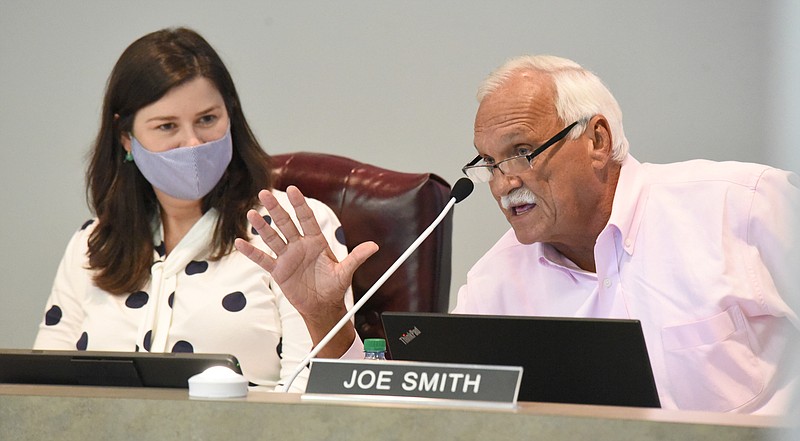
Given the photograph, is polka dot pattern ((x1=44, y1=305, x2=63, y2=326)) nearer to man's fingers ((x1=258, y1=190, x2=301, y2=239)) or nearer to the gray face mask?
the gray face mask

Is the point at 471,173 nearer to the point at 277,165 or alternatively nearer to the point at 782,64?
the point at 277,165

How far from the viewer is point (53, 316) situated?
90.4 inches

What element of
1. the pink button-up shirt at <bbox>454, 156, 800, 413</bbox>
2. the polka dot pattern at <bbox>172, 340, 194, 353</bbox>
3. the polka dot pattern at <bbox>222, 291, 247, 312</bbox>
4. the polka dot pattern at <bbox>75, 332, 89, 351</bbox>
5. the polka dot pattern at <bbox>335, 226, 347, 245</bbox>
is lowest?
the polka dot pattern at <bbox>75, 332, 89, 351</bbox>

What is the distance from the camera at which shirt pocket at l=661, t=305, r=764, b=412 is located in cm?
148

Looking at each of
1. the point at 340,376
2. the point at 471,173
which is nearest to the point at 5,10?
the point at 471,173

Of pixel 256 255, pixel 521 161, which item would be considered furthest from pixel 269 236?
pixel 521 161

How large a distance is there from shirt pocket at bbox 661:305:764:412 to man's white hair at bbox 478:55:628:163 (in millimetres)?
386

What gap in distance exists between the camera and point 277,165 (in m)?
2.33

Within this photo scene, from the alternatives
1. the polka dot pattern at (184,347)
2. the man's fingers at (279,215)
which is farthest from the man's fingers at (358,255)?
the polka dot pattern at (184,347)

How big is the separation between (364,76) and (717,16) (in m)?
1.01

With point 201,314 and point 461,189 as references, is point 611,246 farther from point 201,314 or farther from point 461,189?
point 201,314

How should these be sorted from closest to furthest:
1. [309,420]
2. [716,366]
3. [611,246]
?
[309,420] → [716,366] → [611,246]

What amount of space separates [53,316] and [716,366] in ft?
5.10

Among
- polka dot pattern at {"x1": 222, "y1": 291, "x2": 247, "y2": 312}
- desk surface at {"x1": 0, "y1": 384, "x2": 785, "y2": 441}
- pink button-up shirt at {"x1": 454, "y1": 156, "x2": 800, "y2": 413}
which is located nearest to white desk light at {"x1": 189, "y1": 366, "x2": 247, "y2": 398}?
desk surface at {"x1": 0, "y1": 384, "x2": 785, "y2": 441}
